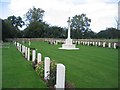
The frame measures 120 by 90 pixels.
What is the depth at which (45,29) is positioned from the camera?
→ 8025 centimetres

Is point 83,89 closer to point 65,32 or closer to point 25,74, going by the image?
point 25,74

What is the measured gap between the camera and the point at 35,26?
78375mm

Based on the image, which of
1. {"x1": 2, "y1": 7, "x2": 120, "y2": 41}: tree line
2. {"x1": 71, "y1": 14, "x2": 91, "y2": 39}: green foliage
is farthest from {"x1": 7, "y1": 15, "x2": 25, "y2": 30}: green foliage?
{"x1": 71, "y1": 14, "x2": 91, "y2": 39}: green foliage

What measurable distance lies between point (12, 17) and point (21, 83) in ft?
281

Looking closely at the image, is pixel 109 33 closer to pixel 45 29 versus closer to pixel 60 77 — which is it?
pixel 45 29

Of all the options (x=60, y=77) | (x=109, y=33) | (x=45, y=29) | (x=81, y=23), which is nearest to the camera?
(x=60, y=77)

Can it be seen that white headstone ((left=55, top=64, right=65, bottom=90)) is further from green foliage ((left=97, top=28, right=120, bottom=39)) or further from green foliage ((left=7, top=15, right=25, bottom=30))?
green foliage ((left=7, top=15, right=25, bottom=30))

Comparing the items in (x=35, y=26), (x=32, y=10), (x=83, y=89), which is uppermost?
(x=32, y=10)

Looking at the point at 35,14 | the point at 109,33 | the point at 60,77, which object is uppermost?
the point at 35,14

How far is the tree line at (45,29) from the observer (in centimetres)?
7280

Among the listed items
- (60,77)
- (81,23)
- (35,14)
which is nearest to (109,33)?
(81,23)

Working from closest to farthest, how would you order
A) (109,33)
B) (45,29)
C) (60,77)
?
(60,77), (109,33), (45,29)

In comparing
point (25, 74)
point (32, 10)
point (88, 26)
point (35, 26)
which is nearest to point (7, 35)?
point (35, 26)

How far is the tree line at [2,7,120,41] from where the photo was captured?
239 feet
